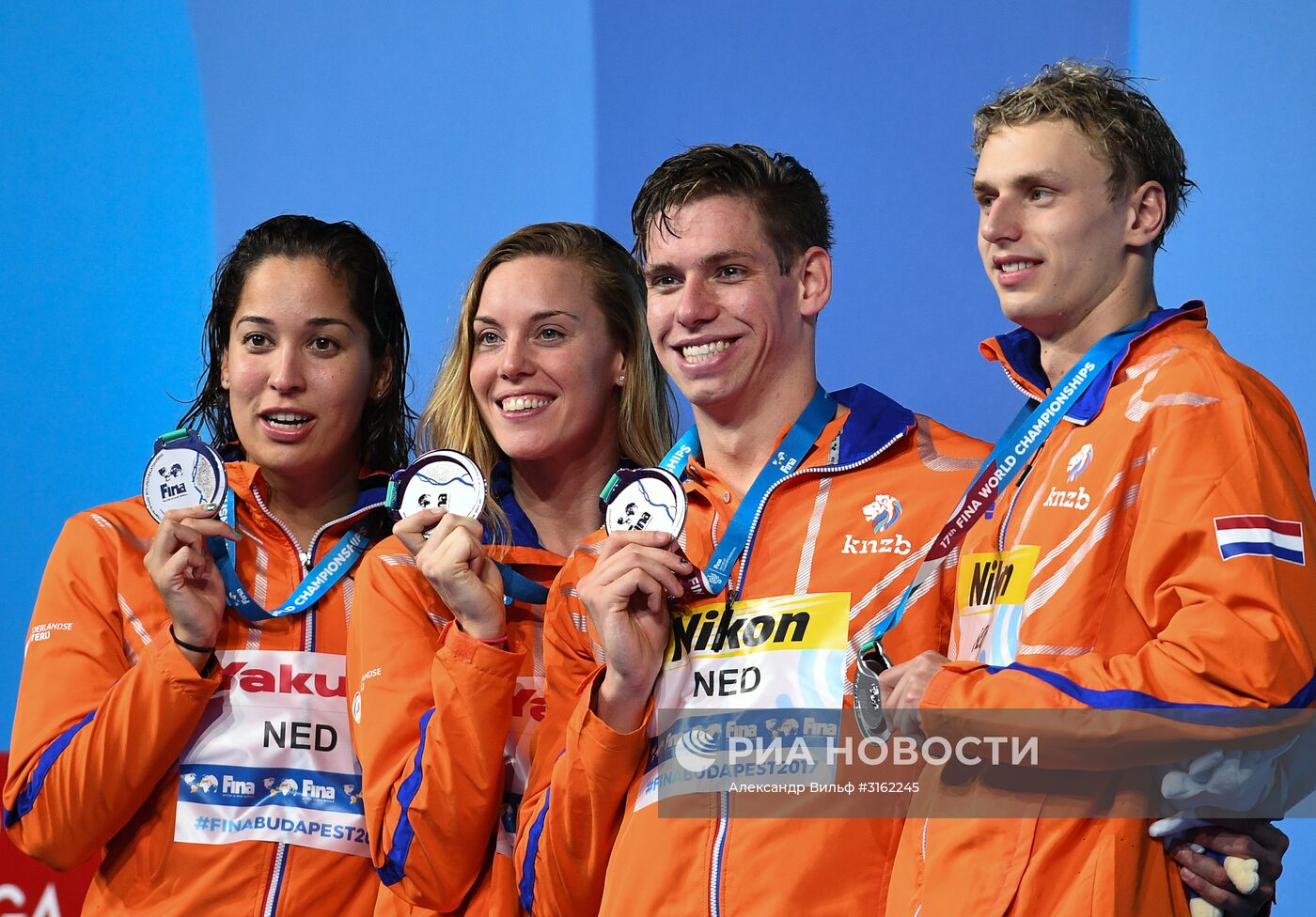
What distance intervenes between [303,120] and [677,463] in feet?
6.35

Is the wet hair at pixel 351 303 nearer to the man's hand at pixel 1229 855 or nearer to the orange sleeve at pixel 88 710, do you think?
the orange sleeve at pixel 88 710

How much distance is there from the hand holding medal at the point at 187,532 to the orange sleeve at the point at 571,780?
58cm

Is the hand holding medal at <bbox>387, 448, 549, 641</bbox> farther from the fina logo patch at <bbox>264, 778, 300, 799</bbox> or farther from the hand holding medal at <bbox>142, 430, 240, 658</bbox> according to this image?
the fina logo patch at <bbox>264, 778, 300, 799</bbox>

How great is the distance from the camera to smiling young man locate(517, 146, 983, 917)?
76.7 inches

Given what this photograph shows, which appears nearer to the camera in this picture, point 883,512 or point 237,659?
point 883,512

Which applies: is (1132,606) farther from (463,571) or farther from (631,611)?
(463,571)

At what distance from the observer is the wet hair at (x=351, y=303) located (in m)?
2.69

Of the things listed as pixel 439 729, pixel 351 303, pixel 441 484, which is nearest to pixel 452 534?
pixel 441 484

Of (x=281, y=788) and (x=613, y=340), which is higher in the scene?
(x=613, y=340)

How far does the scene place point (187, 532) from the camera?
94.3 inches

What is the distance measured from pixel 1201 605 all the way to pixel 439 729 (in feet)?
3.78

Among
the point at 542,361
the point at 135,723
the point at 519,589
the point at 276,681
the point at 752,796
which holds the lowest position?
the point at 752,796

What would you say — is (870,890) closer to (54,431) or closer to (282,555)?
(282,555)

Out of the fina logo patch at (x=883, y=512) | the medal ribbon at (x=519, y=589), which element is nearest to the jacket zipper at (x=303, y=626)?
the medal ribbon at (x=519, y=589)
